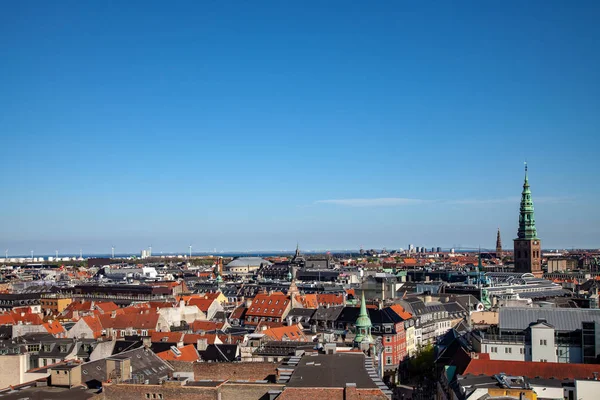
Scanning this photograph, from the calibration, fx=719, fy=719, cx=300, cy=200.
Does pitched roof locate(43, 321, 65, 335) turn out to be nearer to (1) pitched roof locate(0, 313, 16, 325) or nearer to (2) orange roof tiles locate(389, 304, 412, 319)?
(1) pitched roof locate(0, 313, 16, 325)

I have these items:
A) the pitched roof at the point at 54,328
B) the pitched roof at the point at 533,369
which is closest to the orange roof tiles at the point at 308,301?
the pitched roof at the point at 54,328

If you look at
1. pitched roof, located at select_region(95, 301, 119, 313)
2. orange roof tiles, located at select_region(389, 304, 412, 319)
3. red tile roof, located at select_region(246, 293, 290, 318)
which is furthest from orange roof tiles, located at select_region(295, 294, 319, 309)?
pitched roof, located at select_region(95, 301, 119, 313)

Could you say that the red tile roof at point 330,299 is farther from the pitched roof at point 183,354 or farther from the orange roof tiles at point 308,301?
the pitched roof at point 183,354

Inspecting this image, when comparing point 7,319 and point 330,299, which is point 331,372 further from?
point 330,299

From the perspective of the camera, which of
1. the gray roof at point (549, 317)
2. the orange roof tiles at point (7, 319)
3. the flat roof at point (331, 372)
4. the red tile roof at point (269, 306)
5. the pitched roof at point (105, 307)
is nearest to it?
the flat roof at point (331, 372)

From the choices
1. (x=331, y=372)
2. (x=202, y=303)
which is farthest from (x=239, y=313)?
(x=331, y=372)

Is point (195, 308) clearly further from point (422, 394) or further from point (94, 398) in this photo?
point (94, 398)
